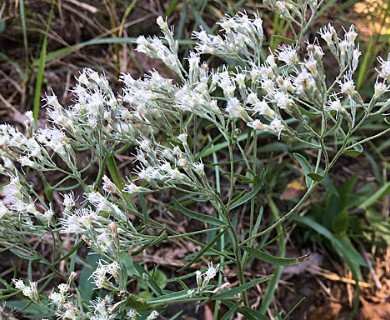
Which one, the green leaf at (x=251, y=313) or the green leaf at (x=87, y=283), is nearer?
the green leaf at (x=251, y=313)

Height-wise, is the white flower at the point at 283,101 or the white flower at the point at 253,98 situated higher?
the white flower at the point at 283,101

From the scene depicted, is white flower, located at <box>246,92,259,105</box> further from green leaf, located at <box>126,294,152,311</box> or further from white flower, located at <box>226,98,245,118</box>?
green leaf, located at <box>126,294,152,311</box>

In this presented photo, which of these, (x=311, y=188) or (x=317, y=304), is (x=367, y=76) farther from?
(x=311, y=188)

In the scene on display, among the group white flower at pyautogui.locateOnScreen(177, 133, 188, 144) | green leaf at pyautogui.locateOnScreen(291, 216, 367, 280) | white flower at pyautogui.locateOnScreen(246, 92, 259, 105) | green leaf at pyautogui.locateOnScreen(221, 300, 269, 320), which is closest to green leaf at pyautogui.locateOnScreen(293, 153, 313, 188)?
white flower at pyautogui.locateOnScreen(246, 92, 259, 105)

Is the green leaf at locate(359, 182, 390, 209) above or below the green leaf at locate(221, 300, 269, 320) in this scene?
below

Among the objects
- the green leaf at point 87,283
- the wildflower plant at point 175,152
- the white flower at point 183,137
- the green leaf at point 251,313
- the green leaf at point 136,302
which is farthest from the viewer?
the green leaf at point 87,283

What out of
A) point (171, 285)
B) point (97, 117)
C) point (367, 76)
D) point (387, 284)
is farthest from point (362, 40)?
point (97, 117)

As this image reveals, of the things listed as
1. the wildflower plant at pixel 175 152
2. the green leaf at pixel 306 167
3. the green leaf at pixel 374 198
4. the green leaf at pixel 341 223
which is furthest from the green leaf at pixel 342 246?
the green leaf at pixel 306 167

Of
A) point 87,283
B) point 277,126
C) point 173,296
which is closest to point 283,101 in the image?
point 277,126

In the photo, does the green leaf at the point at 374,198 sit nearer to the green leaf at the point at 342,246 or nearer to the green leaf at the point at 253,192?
the green leaf at the point at 342,246

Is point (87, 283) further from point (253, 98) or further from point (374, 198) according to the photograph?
point (374, 198)

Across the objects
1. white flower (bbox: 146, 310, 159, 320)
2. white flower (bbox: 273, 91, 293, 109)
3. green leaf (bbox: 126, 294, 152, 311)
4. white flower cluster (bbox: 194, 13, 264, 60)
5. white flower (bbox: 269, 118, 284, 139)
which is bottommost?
white flower (bbox: 146, 310, 159, 320)

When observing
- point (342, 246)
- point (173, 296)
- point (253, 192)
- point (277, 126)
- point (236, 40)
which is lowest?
point (342, 246)
